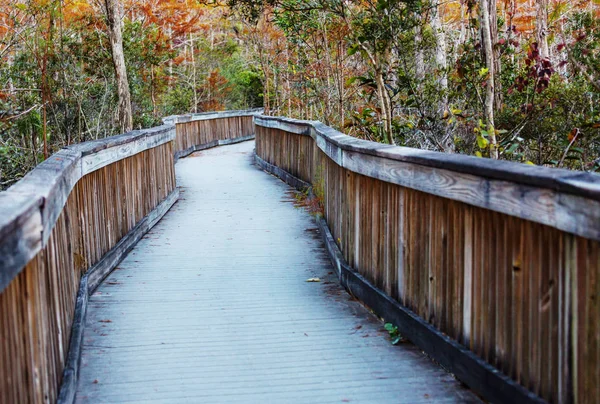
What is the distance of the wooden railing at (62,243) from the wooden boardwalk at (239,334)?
0.23 metres

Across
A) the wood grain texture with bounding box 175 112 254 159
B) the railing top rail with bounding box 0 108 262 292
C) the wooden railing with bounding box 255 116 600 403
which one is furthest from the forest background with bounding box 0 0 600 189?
the railing top rail with bounding box 0 108 262 292

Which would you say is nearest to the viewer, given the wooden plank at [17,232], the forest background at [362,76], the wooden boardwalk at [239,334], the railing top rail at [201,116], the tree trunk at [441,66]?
the wooden plank at [17,232]

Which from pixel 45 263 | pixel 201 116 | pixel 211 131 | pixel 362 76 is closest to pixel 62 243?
pixel 45 263

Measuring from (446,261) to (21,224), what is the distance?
226 cm

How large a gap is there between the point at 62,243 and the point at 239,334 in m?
1.31

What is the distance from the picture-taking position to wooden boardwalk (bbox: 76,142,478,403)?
3928 mm

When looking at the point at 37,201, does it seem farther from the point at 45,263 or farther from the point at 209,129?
the point at 209,129

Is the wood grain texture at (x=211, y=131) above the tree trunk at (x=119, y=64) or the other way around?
the other way around

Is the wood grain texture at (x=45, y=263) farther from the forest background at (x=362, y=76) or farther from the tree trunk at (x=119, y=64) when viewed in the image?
the tree trunk at (x=119, y=64)

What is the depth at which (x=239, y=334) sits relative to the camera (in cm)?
496

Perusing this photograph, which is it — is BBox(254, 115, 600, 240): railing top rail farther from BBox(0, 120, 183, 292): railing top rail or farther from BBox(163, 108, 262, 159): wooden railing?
BBox(163, 108, 262, 159): wooden railing

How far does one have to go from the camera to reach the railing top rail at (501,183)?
2.64m

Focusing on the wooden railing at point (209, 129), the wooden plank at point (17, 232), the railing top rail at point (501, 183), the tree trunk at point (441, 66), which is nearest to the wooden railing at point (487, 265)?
the railing top rail at point (501, 183)

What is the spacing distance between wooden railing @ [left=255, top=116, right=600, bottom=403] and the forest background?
2030 millimetres
